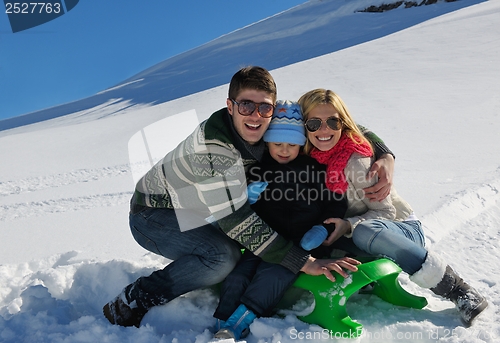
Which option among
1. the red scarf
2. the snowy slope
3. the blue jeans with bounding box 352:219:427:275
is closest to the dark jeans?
the blue jeans with bounding box 352:219:427:275

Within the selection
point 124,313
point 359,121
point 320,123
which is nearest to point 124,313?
point 124,313

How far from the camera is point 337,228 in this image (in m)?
2.24

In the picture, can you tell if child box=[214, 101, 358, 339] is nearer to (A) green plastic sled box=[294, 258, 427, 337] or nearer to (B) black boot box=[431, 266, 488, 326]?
(A) green plastic sled box=[294, 258, 427, 337]

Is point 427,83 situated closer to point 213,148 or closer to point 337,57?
point 337,57

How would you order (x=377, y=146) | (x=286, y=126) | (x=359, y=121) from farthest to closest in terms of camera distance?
(x=359, y=121), (x=377, y=146), (x=286, y=126)

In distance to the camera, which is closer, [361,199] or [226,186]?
[226,186]

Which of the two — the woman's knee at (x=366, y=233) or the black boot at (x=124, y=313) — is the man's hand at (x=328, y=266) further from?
the black boot at (x=124, y=313)

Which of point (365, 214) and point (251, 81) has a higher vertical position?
point (251, 81)

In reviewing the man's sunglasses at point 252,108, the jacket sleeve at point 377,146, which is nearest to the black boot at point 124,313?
the man's sunglasses at point 252,108

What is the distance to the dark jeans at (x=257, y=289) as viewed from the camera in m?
2.04

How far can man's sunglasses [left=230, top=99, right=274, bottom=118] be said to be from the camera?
2.19 meters

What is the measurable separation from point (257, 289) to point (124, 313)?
2.17 ft

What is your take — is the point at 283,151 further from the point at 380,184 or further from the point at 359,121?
the point at 359,121

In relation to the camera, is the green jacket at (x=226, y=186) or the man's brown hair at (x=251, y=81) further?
the man's brown hair at (x=251, y=81)
